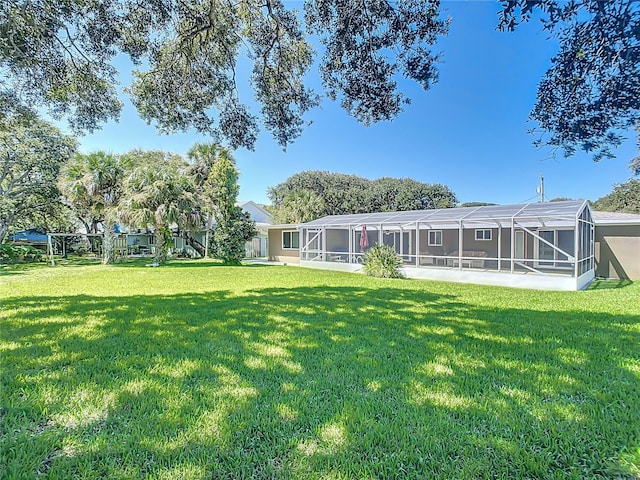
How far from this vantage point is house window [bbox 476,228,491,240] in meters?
16.3

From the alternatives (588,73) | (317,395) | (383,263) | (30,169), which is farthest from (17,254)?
(588,73)

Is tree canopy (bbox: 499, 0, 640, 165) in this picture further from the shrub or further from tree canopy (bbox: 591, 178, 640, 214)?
tree canopy (bbox: 591, 178, 640, 214)

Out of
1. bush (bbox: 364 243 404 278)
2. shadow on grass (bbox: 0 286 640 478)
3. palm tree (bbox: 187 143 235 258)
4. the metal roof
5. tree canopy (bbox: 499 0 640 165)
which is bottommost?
shadow on grass (bbox: 0 286 640 478)

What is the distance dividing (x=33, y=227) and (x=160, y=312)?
28.0 metres

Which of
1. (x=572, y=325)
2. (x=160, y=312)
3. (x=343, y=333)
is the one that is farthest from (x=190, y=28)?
(x=572, y=325)

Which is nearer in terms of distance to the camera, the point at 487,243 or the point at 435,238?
the point at 487,243

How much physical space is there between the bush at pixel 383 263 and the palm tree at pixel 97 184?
13.1m

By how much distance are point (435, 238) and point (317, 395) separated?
1678cm

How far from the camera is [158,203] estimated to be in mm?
16547

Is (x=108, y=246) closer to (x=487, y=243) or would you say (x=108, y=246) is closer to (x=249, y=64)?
(x=249, y=64)

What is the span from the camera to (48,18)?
19.0ft

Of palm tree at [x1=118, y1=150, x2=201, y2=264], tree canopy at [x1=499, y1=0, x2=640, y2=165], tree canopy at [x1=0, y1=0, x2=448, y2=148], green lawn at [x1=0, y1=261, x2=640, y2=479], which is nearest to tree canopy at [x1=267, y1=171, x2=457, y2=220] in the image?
palm tree at [x1=118, y1=150, x2=201, y2=264]

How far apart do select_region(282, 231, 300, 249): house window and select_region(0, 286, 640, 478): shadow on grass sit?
50.4 feet

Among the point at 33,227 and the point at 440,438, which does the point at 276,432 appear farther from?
the point at 33,227
